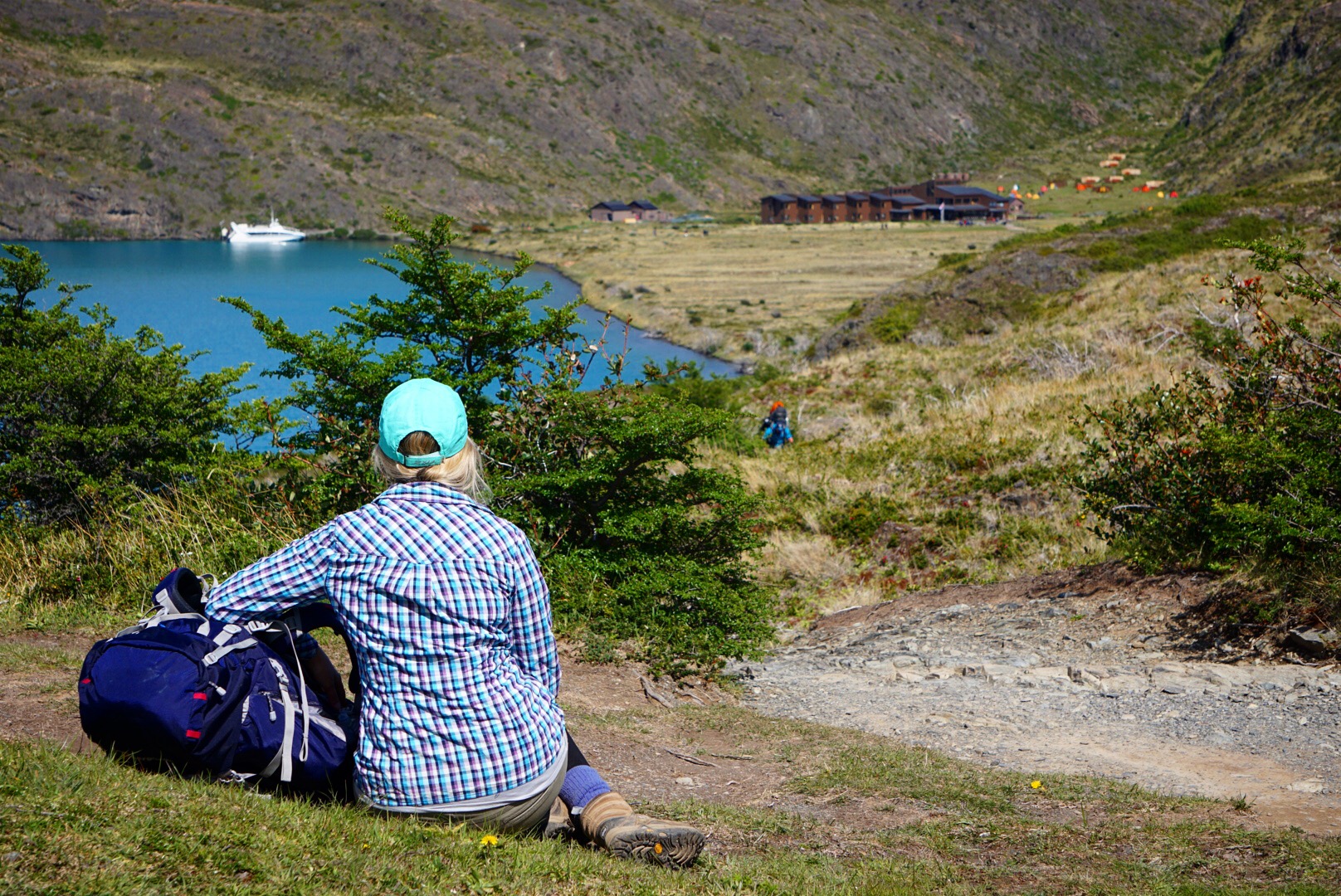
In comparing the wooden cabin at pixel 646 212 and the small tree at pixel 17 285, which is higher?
the wooden cabin at pixel 646 212

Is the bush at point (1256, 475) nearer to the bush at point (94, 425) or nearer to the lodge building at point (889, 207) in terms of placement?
the bush at point (94, 425)

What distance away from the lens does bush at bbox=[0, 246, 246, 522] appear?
9.64 meters

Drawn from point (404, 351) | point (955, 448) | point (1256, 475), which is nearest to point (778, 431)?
point (955, 448)

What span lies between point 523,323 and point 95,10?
5655 inches

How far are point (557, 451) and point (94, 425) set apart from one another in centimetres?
479

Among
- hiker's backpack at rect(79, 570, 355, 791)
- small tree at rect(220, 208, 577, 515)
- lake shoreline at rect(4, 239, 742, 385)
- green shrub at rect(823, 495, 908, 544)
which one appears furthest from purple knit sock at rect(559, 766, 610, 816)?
lake shoreline at rect(4, 239, 742, 385)

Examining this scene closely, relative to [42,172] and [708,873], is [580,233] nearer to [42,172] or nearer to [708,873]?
[42,172]

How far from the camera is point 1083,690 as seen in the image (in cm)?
680

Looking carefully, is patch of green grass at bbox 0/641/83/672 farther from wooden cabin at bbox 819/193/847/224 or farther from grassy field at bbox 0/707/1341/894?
wooden cabin at bbox 819/193/847/224

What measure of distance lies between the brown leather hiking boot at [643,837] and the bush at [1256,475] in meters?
5.41

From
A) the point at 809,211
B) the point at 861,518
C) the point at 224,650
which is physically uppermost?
the point at 809,211

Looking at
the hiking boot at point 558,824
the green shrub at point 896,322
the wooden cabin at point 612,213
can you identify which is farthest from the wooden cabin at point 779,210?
the hiking boot at point 558,824

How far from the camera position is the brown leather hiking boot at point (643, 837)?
10.6 feet

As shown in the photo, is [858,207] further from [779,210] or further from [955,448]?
[955,448]
